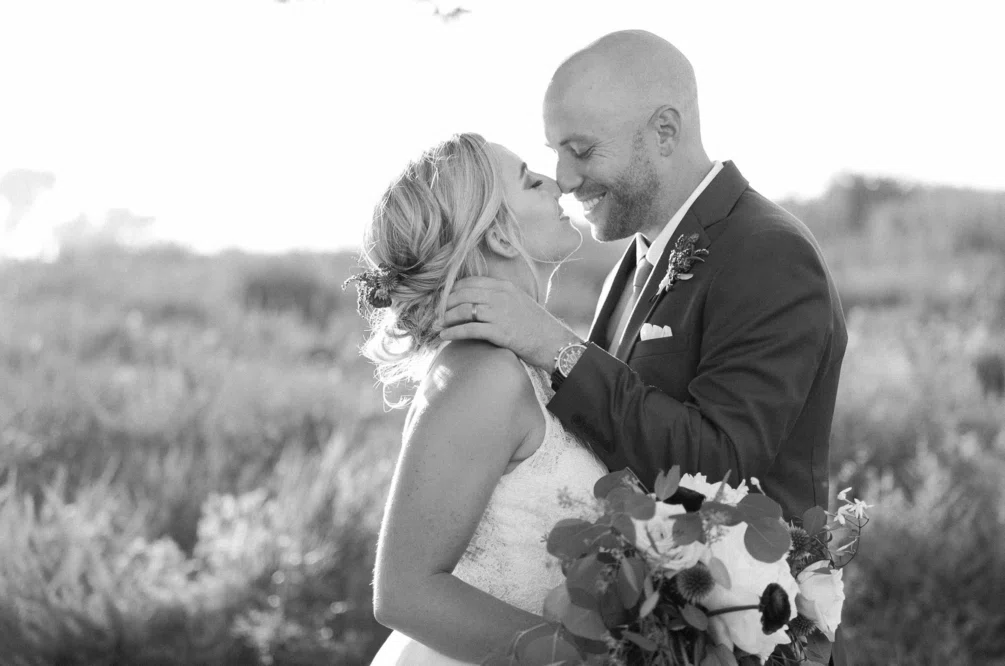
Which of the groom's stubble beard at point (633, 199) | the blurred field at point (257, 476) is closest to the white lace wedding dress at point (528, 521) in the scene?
the groom's stubble beard at point (633, 199)

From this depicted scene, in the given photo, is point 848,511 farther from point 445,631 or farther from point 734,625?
point 445,631

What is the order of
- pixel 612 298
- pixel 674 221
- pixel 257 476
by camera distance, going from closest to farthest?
pixel 674 221, pixel 612 298, pixel 257 476

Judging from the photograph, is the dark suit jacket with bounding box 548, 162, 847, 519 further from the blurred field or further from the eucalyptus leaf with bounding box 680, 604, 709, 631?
the blurred field

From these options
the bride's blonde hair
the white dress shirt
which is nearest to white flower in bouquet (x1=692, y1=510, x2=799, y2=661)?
the bride's blonde hair

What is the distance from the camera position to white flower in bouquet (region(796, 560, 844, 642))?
7.88 ft

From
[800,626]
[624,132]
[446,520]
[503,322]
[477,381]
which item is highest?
[624,132]

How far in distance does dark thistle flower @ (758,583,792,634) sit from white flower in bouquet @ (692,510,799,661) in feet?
0.04

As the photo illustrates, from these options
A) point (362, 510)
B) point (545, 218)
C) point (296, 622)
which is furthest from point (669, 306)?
point (362, 510)

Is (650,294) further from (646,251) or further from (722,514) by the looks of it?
(722,514)

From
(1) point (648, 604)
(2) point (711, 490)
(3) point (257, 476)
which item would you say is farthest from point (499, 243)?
(3) point (257, 476)

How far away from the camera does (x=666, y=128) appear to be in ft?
12.3

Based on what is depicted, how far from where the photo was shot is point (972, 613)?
6.49 meters

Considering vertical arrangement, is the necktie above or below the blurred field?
above

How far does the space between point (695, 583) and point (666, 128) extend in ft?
6.72
